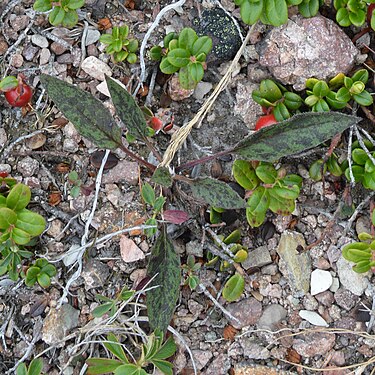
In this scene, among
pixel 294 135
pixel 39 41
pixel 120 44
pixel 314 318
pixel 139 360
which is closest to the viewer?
pixel 139 360

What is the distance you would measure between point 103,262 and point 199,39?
3.62 feet

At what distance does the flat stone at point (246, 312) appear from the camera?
288cm

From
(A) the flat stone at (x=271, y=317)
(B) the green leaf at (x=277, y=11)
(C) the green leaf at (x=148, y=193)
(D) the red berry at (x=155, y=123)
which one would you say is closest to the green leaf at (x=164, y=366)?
(A) the flat stone at (x=271, y=317)

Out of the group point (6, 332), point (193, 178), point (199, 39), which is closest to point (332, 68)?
point (199, 39)

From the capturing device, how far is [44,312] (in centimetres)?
285

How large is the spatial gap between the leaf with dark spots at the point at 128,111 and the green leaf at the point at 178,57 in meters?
0.27

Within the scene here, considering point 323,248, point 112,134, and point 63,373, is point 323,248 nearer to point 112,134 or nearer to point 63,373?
point 112,134

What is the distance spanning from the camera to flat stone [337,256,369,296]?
2.88 m

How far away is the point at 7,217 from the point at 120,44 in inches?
38.6

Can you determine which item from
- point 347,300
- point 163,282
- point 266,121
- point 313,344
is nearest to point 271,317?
point 313,344

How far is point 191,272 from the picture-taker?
2.88 meters

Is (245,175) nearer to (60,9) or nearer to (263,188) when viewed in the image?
(263,188)

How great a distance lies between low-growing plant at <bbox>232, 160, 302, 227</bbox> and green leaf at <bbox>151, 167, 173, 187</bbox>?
0.30 meters

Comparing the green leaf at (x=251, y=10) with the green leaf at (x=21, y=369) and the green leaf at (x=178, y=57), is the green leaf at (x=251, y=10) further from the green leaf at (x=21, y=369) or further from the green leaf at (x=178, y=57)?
the green leaf at (x=21, y=369)
